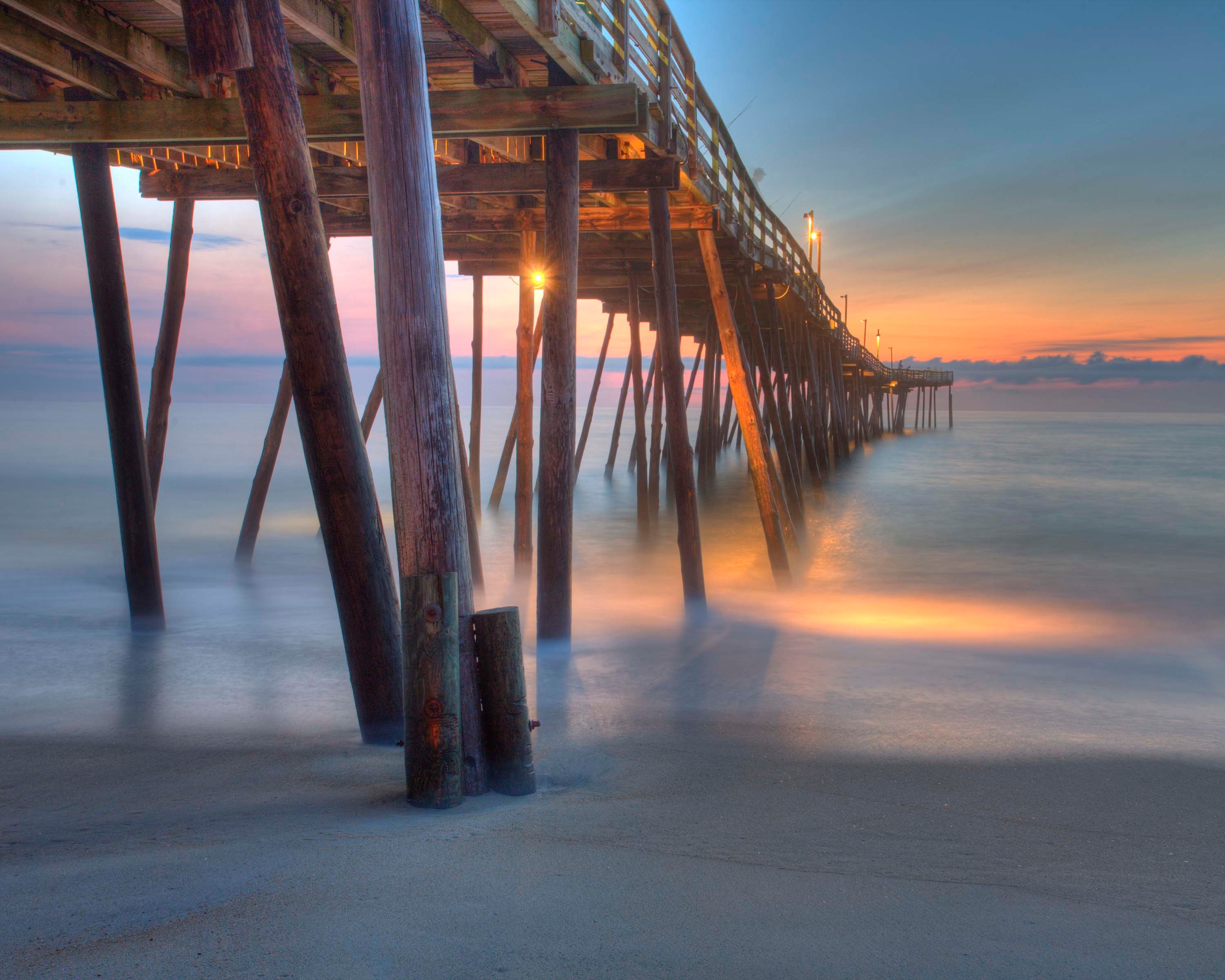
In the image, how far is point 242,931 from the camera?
168 centimetres

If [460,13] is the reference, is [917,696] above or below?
below

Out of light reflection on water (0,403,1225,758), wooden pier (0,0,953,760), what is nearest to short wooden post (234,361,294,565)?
wooden pier (0,0,953,760)

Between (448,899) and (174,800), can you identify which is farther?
(174,800)

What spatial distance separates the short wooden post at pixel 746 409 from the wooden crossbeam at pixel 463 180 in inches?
67.9

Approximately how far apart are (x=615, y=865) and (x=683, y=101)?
5.89 metres

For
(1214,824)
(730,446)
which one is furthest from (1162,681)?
(730,446)

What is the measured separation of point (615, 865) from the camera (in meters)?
2.06

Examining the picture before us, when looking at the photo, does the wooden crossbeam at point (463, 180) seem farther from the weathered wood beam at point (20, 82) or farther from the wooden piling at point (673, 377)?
the weathered wood beam at point (20, 82)

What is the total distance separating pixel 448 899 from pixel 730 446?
35173 millimetres

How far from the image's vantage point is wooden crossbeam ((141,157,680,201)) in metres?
5.66

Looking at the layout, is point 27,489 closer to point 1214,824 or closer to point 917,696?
point 917,696

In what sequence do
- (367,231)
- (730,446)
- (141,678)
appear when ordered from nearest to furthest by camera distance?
(141,678) → (367,231) → (730,446)

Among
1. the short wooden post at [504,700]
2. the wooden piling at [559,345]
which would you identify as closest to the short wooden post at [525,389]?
the wooden piling at [559,345]

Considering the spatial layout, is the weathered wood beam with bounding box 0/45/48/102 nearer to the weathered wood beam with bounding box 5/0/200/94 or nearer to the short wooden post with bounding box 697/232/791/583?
the weathered wood beam with bounding box 5/0/200/94
